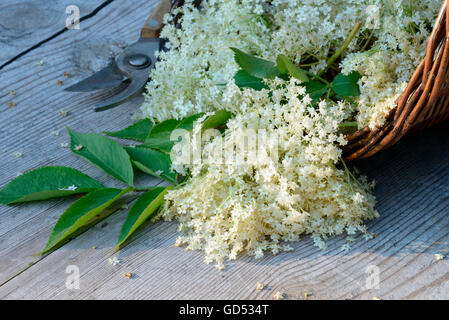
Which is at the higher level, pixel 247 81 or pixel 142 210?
pixel 247 81

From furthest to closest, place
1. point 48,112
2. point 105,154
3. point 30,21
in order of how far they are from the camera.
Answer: point 30,21 < point 48,112 < point 105,154

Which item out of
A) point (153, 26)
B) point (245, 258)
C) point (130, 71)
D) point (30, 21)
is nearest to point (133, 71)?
point (130, 71)

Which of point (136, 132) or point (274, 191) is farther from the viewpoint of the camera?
point (136, 132)

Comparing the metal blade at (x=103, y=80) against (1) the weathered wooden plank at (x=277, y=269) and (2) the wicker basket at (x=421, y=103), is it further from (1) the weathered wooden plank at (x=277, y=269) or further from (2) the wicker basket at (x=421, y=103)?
(2) the wicker basket at (x=421, y=103)

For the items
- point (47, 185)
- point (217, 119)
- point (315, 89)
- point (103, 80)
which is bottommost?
point (47, 185)

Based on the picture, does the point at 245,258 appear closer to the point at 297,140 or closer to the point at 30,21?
the point at 297,140

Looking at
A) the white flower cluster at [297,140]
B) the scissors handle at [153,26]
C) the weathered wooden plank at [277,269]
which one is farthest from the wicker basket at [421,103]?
the scissors handle at [153,26]

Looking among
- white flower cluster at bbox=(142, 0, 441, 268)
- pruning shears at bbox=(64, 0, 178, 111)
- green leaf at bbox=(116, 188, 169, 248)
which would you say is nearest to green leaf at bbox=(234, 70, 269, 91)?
white flower cluster at bbox=(142, 0, 441, 268)

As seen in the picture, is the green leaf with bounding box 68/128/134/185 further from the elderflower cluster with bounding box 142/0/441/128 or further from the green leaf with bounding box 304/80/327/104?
the green leaf with bounding box 304/80/327/104
